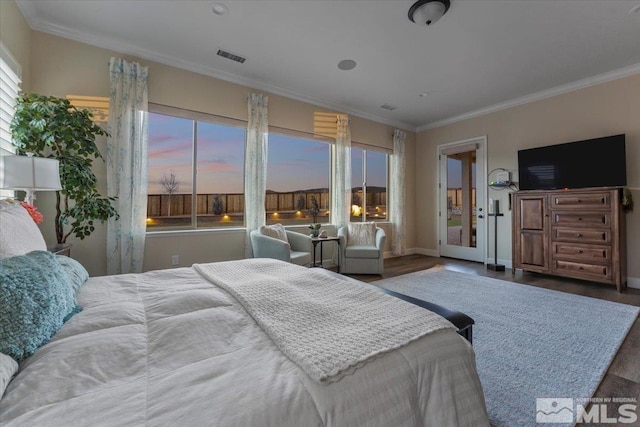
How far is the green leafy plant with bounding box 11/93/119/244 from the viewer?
2.59m

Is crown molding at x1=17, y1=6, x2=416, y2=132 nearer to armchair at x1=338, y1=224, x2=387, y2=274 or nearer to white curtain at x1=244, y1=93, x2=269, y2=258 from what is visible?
white curtain at x1=244, y1=93, x2=269, y2=258

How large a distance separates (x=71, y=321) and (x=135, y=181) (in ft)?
9.30

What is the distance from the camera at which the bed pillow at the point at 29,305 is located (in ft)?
2.57

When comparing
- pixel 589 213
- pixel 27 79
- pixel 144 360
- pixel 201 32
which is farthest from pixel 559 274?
pixel 27 79

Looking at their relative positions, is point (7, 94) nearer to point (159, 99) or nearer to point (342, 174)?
point (159, 99)

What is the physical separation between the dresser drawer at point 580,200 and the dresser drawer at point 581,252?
0.55m

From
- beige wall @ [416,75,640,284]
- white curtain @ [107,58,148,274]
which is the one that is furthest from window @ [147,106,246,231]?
beige wall @ [416,75,640,284]

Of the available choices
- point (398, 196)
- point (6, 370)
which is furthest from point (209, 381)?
point (398, 196)

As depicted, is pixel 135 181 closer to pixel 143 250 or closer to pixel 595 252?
pixel 143 250

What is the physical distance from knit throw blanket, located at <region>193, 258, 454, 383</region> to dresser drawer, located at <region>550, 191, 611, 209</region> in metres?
4.16

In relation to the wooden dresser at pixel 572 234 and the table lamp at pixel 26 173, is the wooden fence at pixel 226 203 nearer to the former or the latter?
the table lamp at pixel 26 173

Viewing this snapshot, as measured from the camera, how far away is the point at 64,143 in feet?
9.38

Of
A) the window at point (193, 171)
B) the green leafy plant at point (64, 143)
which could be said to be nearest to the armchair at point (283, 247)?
the window at point (193, 171)

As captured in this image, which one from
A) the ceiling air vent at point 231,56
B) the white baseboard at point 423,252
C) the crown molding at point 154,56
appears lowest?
the white baseboard at point 423,252
